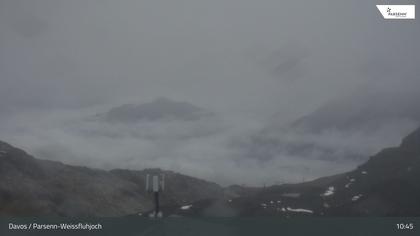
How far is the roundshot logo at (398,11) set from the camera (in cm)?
721

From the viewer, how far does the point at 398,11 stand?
7227 millimetres

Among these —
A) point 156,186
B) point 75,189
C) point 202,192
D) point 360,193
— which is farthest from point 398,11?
point 75,189

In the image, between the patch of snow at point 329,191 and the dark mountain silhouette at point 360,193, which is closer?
the dark mountain silhouette at point 360,193

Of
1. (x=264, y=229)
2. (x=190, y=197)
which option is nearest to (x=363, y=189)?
(x=264, y=229)

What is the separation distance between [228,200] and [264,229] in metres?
0.43

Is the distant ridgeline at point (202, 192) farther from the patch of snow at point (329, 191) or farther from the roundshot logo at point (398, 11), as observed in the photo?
the roundshot logo at point (398, 11)

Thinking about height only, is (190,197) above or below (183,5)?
below

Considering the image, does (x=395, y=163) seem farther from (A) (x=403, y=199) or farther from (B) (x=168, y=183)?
(B) (x=168, y=183)

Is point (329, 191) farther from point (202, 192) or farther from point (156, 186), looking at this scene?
point (156, 186)

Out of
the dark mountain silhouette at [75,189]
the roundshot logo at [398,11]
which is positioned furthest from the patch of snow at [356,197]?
the roundshot logo at [398,11]

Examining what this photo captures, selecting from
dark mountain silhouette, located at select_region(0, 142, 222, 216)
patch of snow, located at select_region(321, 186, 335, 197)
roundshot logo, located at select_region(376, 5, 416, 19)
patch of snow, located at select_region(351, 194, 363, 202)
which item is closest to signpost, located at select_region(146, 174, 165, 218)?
dark mountain silhouette, located at select_region(0, 142, 222, 216)

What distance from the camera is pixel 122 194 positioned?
7195 millimetres

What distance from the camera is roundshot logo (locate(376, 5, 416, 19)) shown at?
7207mm

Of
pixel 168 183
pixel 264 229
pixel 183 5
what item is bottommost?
pixel 264 229
